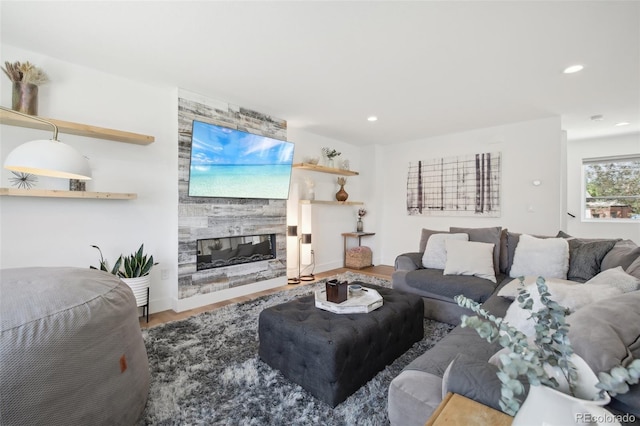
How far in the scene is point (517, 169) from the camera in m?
4.38

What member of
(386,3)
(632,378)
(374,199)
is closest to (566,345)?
(632,378)

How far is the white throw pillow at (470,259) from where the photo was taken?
111 inches

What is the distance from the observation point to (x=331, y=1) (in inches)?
71.7

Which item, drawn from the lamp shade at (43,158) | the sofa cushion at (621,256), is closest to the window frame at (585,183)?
the sofa cushion at (621,256)

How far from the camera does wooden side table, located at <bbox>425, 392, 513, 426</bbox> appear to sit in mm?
756

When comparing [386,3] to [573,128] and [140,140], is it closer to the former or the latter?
[140,140]

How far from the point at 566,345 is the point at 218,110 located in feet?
12.3

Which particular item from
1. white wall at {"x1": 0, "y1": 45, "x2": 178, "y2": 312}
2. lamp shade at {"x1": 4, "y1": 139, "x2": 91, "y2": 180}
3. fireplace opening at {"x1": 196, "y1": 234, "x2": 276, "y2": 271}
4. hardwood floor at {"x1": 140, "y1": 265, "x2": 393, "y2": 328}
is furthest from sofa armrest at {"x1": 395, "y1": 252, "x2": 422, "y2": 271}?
lamp shade at {"x1": 4, "y1": 139, "x2": 91, "y2": 180}

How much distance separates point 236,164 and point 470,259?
9.53 feet

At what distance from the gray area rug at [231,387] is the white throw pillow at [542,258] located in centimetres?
98

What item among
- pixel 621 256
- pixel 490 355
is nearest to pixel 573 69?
pixel 621 256

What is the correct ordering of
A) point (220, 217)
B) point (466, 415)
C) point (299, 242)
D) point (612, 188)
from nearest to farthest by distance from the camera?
point (466, 415), point (220, 217), point (299, 242), point (612, 188)

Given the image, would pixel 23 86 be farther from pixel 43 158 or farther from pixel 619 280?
pixel 619 280

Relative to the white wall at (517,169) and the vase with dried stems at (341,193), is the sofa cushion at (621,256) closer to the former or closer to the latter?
the white wall at (517,169)
